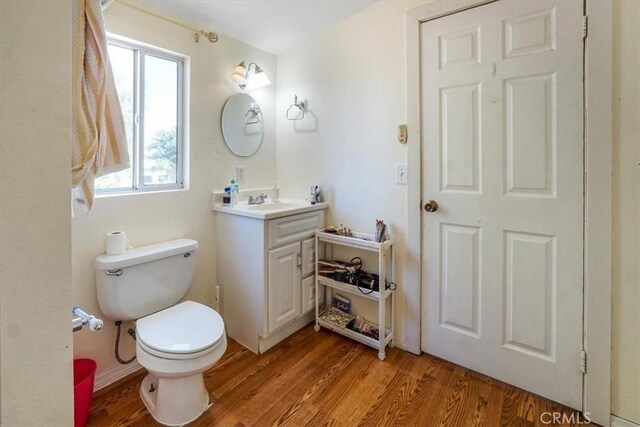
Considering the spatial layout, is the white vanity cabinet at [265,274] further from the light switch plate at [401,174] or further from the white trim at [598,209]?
the white trim at [598,209]

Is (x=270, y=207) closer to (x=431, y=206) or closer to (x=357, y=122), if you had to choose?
(x=357, y=122)

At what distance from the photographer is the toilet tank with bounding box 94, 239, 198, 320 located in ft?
5.29

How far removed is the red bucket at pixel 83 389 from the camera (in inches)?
54.9

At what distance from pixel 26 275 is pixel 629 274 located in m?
2.03

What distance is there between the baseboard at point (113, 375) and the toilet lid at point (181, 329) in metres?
0.44

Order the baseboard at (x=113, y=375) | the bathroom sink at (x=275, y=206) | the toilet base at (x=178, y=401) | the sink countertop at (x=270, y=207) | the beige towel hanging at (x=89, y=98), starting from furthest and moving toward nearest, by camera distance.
→ the bathroom sink at (x=275, y=206) < the sink countertop at (x=270, y=207) < the baseboard at (x=113, y=375) < the toilet base at (x=178, y=401) < the beige towel hanging at (x=89, y=98)

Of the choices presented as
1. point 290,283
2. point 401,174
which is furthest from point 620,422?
point 290,283

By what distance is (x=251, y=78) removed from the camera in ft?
7.71

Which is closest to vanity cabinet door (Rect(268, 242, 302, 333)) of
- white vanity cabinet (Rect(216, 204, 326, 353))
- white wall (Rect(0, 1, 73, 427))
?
white vanity cabinet (Rect(216, 204, 326, 353))

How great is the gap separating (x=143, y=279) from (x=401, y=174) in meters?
1.57

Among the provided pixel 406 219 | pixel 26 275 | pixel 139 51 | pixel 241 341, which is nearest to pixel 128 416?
pixel 241 341

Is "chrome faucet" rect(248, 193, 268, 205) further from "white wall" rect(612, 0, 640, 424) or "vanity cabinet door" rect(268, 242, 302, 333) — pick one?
"white wall" rect(612, 0, 640, 424)

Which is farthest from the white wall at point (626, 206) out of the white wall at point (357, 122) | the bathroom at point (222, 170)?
the white wall at point (357, 122)

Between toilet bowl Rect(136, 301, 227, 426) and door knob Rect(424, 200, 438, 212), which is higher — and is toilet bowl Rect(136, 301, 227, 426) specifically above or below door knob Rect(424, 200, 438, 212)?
below
